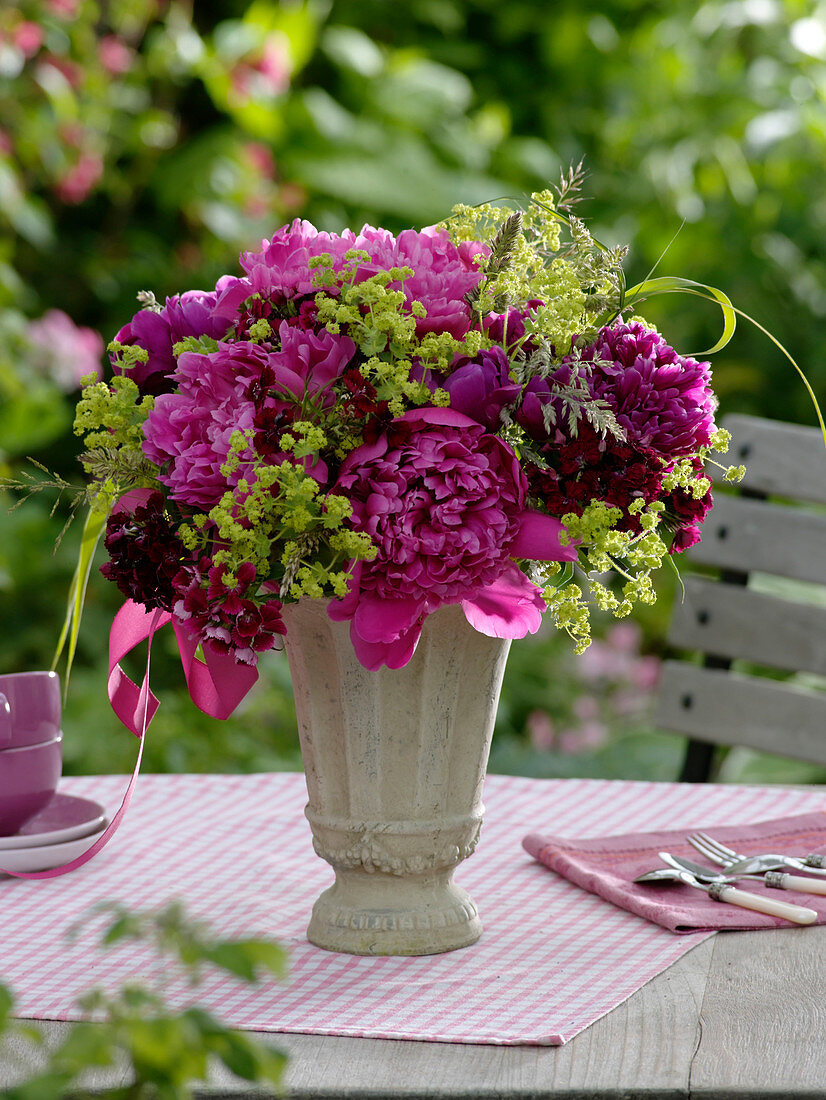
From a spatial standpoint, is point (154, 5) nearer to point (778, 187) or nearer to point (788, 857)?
point (778, 187)

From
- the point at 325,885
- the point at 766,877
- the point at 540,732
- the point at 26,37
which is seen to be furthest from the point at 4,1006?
the point at 26,37

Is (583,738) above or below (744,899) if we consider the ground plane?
below

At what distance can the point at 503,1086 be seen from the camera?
79cm

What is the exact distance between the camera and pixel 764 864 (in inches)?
46.2

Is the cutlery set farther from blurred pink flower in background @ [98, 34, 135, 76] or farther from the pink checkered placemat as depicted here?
blurred pink flower in background @ [98, 34, 135, 76]

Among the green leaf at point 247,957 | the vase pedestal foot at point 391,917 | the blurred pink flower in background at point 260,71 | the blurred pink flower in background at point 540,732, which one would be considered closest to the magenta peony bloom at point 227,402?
the vase pedestal foot at point 391,917

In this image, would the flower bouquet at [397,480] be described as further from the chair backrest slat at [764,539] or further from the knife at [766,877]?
the chair backrest slat at [764,539]

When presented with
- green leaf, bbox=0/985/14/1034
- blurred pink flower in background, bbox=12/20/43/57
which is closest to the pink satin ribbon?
green leaf, bbox=0/985/14/1034

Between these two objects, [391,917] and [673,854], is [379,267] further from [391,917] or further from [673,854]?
[673,854]

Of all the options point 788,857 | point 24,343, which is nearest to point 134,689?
point 788,857

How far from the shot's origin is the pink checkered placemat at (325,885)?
2.94ft

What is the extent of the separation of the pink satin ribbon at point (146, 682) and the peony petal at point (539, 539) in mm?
245

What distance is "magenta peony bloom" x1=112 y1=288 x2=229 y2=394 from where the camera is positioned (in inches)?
38.0

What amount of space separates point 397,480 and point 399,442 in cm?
3
